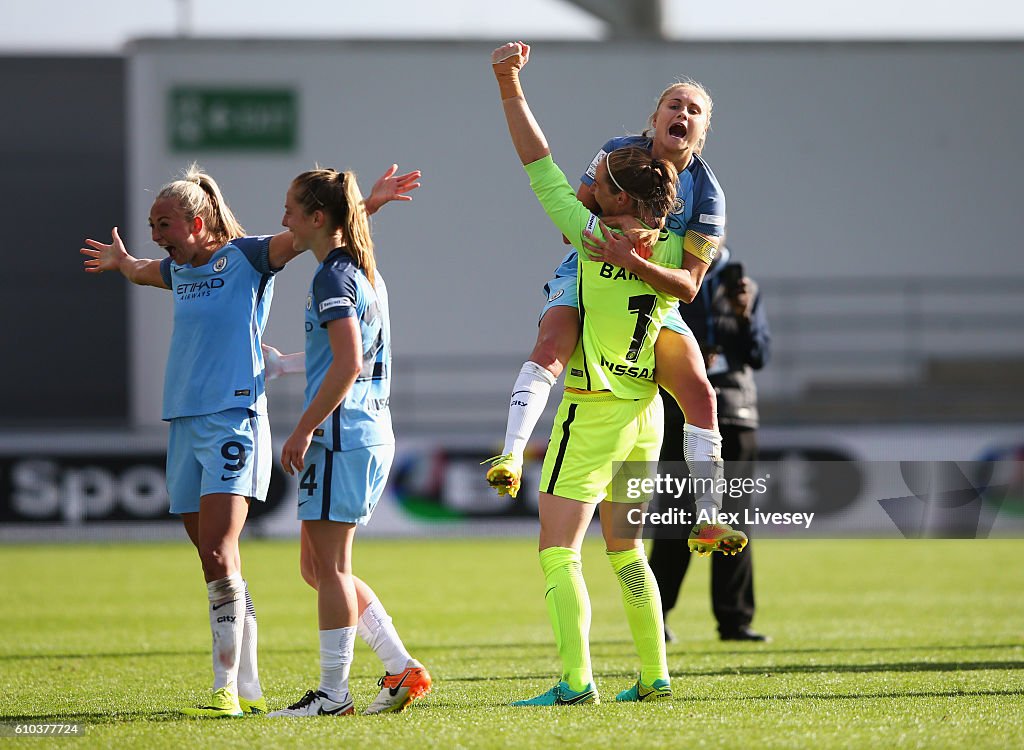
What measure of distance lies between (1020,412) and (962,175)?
390 centimetres

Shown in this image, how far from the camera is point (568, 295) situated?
4910 millimetres

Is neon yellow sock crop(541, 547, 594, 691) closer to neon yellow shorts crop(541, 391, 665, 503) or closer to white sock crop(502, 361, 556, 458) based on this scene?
neon yellow shorts crop(541, 391, 665, 503)

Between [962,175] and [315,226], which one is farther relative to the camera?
[962,175]

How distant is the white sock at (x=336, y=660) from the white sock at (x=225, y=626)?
329 millimetres

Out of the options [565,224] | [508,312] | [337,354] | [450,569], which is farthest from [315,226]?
[508,312]

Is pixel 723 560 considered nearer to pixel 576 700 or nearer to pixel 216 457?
pixel 576 700

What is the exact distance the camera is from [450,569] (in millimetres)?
12219

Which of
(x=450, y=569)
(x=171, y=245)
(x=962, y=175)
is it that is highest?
(x=962, y=175)

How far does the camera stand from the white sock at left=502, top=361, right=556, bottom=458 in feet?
15.5

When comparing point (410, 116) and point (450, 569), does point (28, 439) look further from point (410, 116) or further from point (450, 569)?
point (410, 116)

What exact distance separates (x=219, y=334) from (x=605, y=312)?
134 centimetres

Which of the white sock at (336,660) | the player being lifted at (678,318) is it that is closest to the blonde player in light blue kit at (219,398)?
the white sock at (336,660)

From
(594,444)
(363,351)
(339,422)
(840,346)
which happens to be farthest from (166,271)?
(840,346)

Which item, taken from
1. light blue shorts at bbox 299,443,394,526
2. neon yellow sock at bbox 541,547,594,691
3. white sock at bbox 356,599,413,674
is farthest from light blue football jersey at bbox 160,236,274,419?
neon yellow sock at bbox 541,547,594,691
